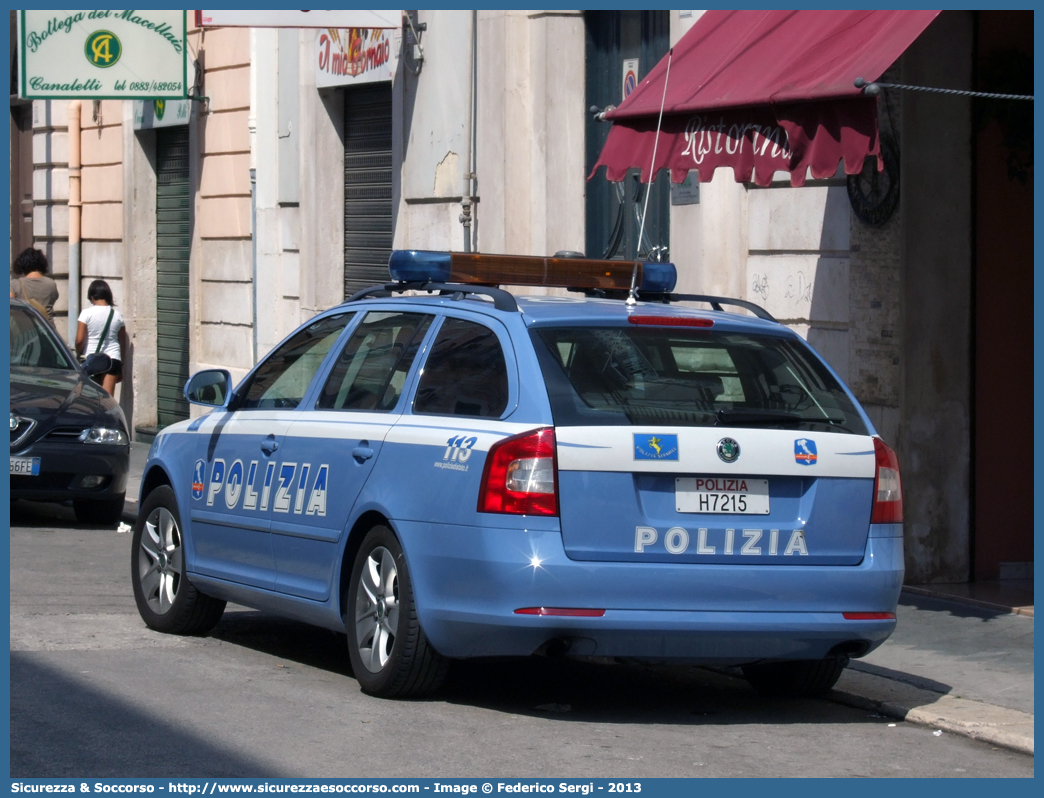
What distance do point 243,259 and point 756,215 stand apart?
29.4 feet

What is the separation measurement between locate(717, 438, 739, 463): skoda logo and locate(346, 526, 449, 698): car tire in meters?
1.26

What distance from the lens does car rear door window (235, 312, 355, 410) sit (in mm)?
7633

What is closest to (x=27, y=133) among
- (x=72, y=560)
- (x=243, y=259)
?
(x=243, y=259)

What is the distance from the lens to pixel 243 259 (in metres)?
19.1

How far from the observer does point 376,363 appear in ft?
23.6

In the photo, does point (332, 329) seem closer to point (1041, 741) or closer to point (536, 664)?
point (536, 664)

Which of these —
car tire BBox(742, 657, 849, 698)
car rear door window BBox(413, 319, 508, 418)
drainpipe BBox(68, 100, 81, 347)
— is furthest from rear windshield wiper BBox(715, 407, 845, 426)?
drainpipe BBox(68, 100, 81, 347)

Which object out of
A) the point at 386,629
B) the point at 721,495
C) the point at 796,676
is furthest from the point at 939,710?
the point at 386,629

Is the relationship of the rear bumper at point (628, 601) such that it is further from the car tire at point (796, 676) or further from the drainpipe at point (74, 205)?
the drainpipe at point (74, 205)

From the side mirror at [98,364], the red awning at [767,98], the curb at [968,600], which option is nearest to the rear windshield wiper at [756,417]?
the red awning at [767,98]

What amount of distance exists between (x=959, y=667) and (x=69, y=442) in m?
7.10

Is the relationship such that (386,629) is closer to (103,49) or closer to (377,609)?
(377,609)

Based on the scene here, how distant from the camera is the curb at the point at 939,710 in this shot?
21.7 feet

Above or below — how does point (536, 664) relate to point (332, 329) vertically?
below
